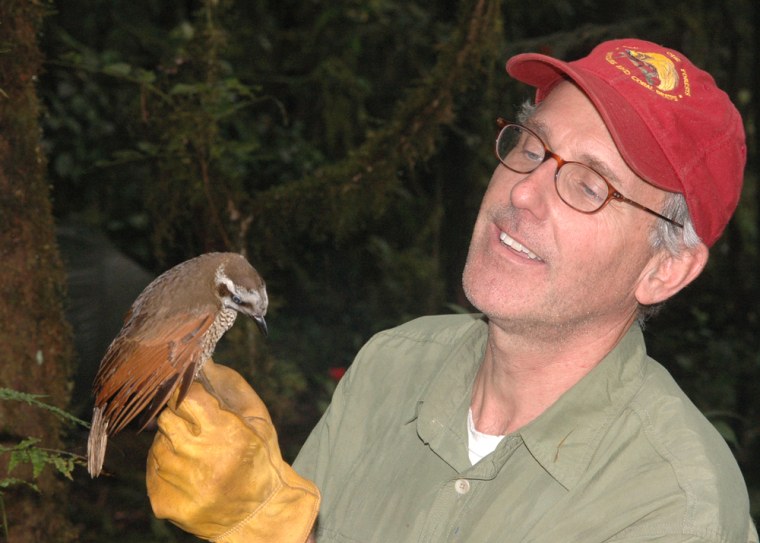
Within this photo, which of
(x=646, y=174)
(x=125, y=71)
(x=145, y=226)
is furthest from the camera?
(x=145, y=226)

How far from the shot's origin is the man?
96.8 inches

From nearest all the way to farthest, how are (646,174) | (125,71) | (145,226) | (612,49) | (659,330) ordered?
Result: (646,174) < (612,49) < (125,71) < (145,226) < (659,330)

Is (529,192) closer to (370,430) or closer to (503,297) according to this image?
(503,297)

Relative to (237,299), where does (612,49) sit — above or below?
above

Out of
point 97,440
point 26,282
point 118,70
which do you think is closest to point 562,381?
point 97,440

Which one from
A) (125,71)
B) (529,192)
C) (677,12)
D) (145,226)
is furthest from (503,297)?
(677,12)

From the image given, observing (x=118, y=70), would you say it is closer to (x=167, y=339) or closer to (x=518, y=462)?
(x=167, y=339)

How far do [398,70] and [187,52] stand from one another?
3.84 metres

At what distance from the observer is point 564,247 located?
2.61 meters

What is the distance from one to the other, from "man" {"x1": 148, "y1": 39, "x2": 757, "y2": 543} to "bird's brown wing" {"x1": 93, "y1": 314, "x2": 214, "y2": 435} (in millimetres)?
265

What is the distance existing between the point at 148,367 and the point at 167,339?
117 millimetres

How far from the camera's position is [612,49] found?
2738 millimetres

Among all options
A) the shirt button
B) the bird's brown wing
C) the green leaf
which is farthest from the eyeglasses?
the green leaf

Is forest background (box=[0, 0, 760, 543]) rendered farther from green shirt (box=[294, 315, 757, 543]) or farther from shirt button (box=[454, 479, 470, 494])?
shirt button (box=[454, 479, 470, 494])
